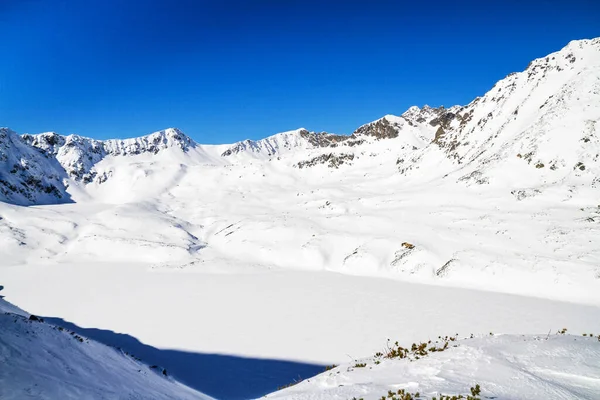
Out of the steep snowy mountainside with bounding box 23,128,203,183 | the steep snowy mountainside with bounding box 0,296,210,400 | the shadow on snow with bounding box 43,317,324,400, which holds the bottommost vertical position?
the shadow on snow with bounding box 43,317,324,400

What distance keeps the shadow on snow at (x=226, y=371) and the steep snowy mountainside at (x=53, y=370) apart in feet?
35.3

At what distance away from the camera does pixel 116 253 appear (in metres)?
58.2

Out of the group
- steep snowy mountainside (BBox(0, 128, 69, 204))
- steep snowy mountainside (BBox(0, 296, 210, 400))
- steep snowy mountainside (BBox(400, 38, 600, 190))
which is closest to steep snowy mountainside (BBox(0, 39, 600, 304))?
steep snowy mountainside (BBox(400, 38, 600, 190))

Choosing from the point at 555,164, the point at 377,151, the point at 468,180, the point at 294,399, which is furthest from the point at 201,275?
the point at 377,151

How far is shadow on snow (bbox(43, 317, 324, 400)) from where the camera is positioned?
18922 millimetres

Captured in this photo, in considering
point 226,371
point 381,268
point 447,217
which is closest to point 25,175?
point 381,268

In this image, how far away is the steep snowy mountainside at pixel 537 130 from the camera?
49469mm

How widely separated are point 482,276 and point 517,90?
6659cm

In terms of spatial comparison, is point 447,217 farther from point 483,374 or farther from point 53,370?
point 53,370

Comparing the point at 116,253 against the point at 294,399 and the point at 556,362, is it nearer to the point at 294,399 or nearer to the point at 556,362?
the point at 294,399

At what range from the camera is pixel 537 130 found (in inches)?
2243

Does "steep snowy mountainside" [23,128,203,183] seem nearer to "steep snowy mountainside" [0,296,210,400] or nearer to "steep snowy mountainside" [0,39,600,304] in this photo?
"steep snowy mountainside" [0,39,600,304]

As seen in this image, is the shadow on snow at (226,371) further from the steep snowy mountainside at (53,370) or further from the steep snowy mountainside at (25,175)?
the steep snowy mountainside at (25,175)

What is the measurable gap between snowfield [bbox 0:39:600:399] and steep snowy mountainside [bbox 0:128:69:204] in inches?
108
